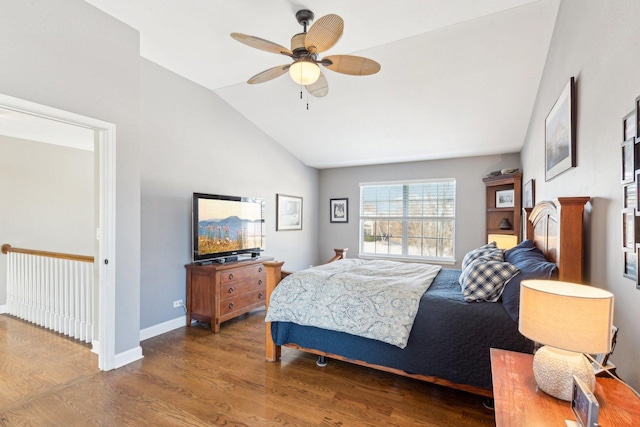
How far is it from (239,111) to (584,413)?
15.0 ft

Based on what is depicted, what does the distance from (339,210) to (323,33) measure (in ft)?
15.0

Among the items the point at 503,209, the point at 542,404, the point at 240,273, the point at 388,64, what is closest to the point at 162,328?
the point at 240,273

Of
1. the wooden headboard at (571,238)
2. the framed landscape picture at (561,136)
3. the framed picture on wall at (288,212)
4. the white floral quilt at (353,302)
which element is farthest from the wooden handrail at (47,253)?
the framed landscape picture at (561,136)

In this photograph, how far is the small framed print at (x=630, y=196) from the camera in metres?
1.16

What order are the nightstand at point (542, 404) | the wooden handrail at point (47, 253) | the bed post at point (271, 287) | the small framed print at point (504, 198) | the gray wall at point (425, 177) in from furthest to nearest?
the gray wall at point (425, 177) → the small framed print at point (504, 198) → the wooden handrail at point (47, 253) → the bed post at point (271, 287) → the nightstand at point (542, 404)

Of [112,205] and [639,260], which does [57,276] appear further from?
[639,260]

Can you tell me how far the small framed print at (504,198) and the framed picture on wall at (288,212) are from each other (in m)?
3.41

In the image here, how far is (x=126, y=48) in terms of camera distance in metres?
2.73

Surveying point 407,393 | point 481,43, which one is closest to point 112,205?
point 407,393

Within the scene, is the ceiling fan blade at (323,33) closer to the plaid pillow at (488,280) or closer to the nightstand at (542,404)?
the plaid pillow at (488,280)

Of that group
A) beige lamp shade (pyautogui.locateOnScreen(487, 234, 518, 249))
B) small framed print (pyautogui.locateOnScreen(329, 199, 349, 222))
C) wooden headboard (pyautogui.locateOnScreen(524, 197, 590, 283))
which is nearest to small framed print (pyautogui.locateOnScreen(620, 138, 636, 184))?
wooden headboard (pyautogui.locateOnScreen(524, 197, 590, 283))

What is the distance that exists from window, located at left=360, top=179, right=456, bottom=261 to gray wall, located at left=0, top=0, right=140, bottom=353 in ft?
14.0

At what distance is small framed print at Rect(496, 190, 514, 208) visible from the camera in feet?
14.9

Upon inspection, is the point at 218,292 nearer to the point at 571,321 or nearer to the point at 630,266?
the point at 571,321
